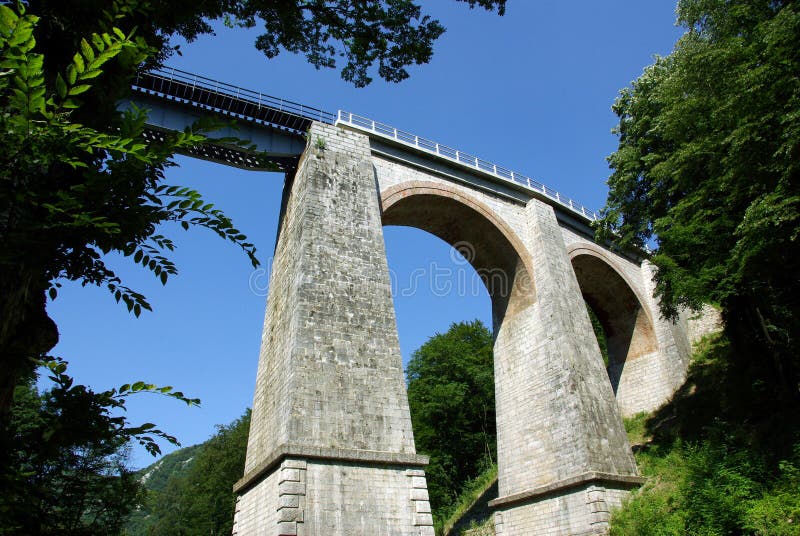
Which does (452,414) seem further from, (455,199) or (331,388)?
(331,388)

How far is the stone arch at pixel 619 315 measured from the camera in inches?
964

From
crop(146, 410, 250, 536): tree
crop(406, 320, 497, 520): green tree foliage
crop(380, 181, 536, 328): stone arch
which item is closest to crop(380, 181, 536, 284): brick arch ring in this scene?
crop(380, 181, 536, 328): stone arch

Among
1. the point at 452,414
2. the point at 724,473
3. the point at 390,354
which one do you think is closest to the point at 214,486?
the point at 452,414

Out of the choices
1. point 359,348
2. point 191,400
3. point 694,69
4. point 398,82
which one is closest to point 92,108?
point 191,400

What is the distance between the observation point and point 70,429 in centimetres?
221

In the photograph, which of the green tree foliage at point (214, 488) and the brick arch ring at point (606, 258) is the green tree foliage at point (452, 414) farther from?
the green tree foliage at point (214, 488)

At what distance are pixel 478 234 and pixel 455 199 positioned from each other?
189cm

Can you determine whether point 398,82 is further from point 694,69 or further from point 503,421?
point 503,421

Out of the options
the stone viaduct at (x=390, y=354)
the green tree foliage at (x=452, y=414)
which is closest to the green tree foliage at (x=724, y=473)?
the stone viaduct at (x=390, y=354)

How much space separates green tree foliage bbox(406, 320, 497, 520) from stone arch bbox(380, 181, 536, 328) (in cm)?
1342

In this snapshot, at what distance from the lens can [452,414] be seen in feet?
106

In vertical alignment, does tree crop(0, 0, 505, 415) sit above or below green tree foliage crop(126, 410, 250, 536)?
below

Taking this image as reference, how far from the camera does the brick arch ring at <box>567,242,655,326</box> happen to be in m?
22.5

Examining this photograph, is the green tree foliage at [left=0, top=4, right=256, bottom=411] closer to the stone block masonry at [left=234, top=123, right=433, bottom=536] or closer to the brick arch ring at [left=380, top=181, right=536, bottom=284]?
the stone block masonry at [left=234, top=123, right=433, bottom=536]
